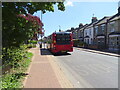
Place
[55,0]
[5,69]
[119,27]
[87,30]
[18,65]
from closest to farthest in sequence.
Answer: [55,0] < [5,69] < [18,65] < [119,27] < [87,30]

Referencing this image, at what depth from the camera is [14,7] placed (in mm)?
6645

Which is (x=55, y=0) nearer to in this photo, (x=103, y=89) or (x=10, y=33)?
(x=10, y=33)

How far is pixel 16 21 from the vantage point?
692cm

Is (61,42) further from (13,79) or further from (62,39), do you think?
(13,79)

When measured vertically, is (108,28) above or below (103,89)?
above

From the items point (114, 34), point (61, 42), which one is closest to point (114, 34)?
point (114, 34)

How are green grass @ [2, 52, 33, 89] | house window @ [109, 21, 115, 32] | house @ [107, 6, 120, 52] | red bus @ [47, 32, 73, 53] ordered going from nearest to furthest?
1. green grass @ [2, 52, 33, 89]
2. red bus @ [47, 32, 73, 53]
3. house @ [107, 6, 120, 52]
4. house window @ [109, 21, 115, 32]

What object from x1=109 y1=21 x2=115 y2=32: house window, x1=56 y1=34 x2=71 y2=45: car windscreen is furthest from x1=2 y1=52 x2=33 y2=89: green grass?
x1=109 y1=21 x2=115 y2=32: house window

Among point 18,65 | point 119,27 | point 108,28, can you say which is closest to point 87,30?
point 108,28

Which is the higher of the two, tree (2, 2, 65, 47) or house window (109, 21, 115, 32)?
house window (109, 21, 115, 32)

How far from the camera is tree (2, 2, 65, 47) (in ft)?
21.2

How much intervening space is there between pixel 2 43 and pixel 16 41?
0.73 meters

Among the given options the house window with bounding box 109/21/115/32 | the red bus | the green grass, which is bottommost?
the green grass

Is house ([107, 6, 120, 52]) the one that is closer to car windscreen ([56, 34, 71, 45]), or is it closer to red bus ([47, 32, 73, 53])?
red bus ([47, 32, 73, 53])
